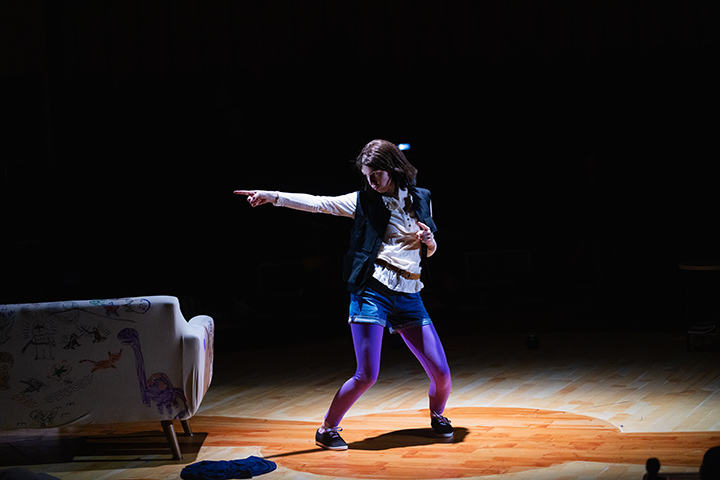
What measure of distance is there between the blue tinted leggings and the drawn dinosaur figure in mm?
725

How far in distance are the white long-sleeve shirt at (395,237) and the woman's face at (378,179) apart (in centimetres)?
6

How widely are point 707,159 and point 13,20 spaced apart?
784cm

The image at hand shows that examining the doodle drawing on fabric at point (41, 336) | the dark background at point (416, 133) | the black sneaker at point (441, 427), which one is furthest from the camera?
the dark background at point (416, 133)

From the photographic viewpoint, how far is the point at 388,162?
3.99 metres

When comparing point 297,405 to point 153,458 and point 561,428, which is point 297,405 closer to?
point 153,458

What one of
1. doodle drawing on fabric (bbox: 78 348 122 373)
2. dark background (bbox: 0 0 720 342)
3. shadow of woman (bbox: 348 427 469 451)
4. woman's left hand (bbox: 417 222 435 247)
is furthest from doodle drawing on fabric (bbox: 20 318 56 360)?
dark background (bbox: 0 0 720 342)

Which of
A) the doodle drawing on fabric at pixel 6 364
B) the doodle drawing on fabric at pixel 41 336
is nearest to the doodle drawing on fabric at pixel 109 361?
the doodle drawing on fabric at pixel 41 336

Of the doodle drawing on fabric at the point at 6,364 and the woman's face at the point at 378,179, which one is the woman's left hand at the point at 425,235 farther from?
the doodle drawing on fabric at the point at 6,364

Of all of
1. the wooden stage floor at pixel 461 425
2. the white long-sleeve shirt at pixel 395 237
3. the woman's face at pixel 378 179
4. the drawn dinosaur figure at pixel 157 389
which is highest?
the woman's face at pixel 378 179

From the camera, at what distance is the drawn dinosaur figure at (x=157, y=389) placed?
3.96 meters

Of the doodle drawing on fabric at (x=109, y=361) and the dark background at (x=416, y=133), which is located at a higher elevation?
the dark background at (x=416, y=133)

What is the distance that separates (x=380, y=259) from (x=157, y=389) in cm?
121

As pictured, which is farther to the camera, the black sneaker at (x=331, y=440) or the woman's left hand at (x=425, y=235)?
the black sneaker at (x=331, y=440)

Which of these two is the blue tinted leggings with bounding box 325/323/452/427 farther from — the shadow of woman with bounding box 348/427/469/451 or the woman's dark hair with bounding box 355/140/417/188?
the woman's dark hair with bounding box 355/140/417/188
